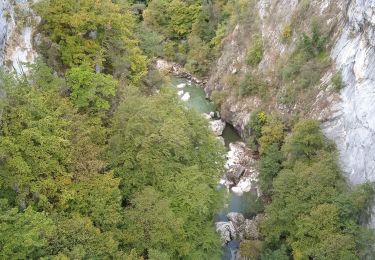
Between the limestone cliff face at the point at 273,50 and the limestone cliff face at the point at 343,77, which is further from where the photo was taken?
the limestone cliff face at the point at 273,50

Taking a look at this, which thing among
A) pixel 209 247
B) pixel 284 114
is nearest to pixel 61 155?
pixel 209 247

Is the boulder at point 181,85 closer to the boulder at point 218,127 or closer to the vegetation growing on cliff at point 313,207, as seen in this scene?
the boulder at point 218,127

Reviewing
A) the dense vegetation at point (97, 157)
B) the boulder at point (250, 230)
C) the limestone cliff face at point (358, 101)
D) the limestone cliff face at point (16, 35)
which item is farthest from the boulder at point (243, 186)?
the limestone cliff face at point (16, 35)

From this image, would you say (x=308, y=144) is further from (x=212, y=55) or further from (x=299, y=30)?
(x=212, y=55)

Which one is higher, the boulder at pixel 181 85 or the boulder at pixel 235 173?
the boulder at pixel 181 85

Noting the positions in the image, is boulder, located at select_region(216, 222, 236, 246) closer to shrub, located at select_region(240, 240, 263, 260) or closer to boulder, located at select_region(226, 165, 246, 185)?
shrub, located at select_region(240, 240, 263, 260)
